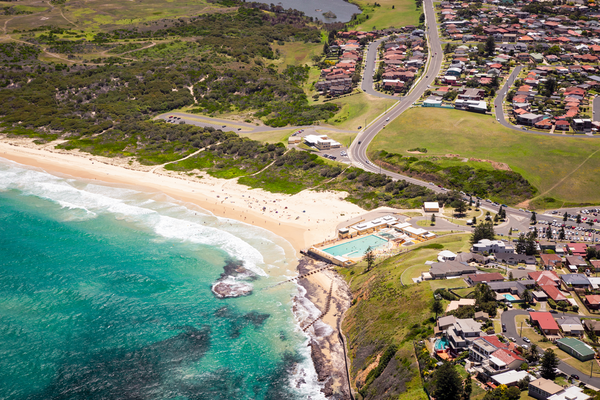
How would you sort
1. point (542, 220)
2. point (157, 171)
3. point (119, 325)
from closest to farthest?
point (119, 325), point (542, 220), point (157, 171)

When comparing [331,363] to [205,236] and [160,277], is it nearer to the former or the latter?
[160,277]

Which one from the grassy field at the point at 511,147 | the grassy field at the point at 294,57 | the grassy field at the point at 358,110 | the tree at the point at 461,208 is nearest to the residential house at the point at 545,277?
the tree at the point at 461,208

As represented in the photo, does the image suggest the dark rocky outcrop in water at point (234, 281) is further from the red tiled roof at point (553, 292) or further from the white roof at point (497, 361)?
the red tiled roof at point (553, 292)

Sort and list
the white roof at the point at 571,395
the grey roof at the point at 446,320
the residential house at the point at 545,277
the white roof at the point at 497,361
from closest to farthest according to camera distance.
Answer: the white roof at the point at 571,395
the white roof at the point at 497,361
the grey roof at the point at 446,320
the residential house at the point at 545,277

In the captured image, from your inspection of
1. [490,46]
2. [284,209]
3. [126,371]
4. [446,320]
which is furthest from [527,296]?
[490,46]

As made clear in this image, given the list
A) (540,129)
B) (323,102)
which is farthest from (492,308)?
(323,102)

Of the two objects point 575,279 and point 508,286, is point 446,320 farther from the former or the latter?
point 575,279
